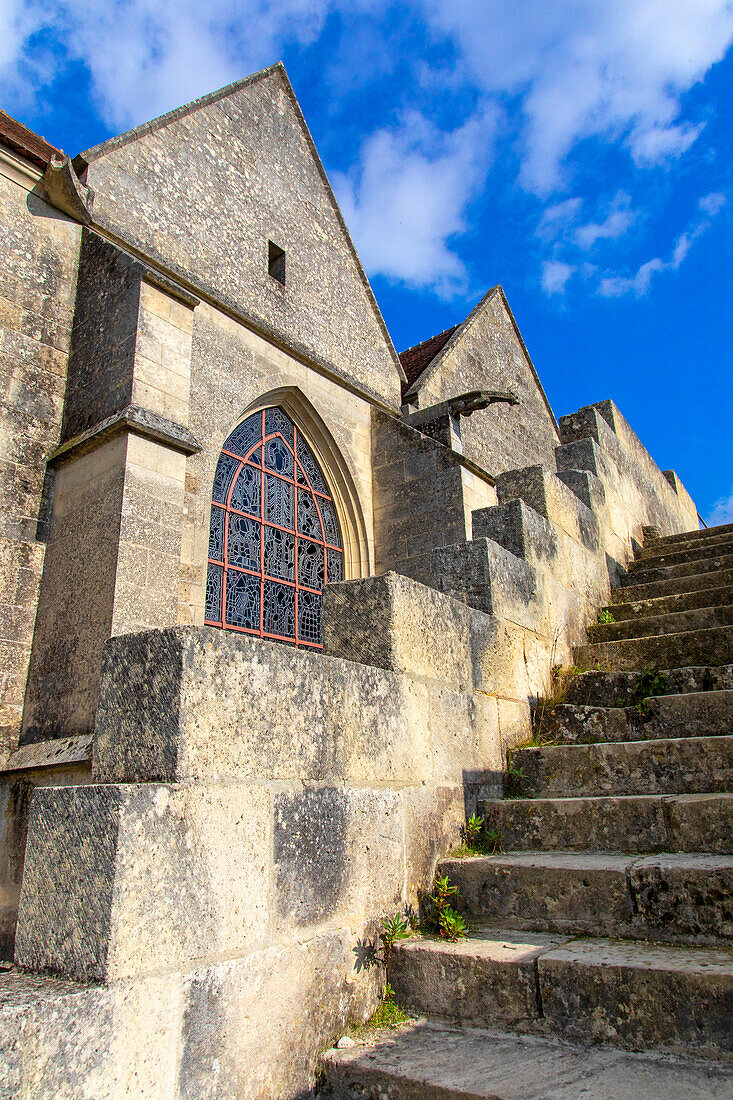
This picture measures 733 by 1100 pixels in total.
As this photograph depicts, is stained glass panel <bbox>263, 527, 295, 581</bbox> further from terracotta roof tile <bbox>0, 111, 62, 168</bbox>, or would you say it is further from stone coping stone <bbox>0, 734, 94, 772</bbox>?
terracotta roof tile <bbox>0, 111, 62, 168</bbox>

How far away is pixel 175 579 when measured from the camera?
16.5 ft

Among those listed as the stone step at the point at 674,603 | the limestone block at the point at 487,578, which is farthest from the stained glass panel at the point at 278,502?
the limestone block at the point at 487,578

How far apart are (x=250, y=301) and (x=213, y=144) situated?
1822mm

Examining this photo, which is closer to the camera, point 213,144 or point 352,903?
point 352,903

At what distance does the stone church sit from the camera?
1.81 meters

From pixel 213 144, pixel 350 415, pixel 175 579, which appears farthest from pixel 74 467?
pixel 213 144

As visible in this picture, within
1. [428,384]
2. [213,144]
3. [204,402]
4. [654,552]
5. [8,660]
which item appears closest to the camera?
[8,660]

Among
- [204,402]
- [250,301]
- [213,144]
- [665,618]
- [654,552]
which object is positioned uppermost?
[213,144]

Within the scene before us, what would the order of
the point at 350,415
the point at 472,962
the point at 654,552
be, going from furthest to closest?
the point at 350,415 < the point at 654,552 < the point at 472,962

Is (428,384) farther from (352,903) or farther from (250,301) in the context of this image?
(352,903)

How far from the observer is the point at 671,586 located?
216 inches

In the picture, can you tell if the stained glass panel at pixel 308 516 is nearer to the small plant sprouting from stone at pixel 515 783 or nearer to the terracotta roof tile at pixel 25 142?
the terracotta roof tile at pixel 25 142

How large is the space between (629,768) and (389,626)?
1.22 m

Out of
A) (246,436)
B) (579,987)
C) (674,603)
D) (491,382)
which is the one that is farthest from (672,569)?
(491,382)
